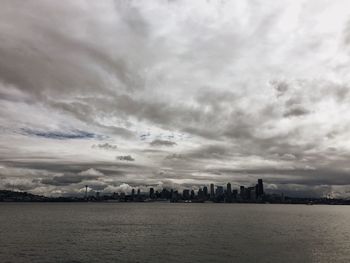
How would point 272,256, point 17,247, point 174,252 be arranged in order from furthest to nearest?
point 17,247 → point 174,252 → point 272,256

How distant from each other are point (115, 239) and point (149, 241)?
1331cm

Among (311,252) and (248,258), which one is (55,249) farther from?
(311,252)

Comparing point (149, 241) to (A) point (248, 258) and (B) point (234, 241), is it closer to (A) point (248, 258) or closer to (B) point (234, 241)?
(B) point (234, 241)

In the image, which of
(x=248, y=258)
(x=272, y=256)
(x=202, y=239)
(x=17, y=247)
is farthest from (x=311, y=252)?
(x=17, y=247)

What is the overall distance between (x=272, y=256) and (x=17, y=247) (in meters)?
72.3

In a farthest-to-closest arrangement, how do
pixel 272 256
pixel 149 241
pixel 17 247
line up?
pixel 149 241, pixel 17 247, pixel 272 256

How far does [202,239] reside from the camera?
129 metres

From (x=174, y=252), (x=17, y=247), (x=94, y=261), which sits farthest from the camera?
(x=17, y=247)

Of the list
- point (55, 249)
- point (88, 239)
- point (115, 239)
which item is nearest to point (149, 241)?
point (115, 239)

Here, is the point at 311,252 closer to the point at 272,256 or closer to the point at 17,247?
the point at 272,256

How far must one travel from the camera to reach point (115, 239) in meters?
128

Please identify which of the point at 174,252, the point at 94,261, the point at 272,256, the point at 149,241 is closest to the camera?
the point at 94,261

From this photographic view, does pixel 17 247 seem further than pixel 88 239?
No

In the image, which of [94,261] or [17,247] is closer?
[94,261]
